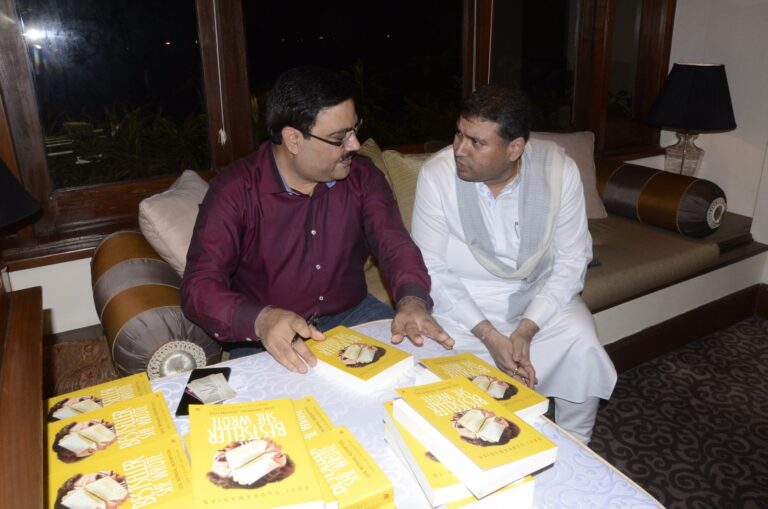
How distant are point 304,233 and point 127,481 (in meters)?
0.95

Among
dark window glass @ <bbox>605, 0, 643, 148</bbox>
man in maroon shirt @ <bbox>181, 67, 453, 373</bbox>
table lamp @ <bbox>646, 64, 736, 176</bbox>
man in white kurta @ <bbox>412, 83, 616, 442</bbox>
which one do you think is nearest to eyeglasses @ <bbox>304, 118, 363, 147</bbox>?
man in maroon shirt @ <bbox>181, 67, 453, 373</bbox>

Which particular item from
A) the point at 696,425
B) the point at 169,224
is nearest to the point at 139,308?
the point at 169,224

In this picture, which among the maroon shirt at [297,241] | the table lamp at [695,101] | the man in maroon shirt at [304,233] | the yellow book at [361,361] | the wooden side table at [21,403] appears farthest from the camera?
the table lamp at [695,101]

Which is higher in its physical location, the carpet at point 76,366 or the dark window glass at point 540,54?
the dark window glass at point 540,54

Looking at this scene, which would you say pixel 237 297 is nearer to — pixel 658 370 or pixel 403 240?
pixel 403 240

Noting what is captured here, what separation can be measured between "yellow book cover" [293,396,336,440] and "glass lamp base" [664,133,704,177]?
2.90m

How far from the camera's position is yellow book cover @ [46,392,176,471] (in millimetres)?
894

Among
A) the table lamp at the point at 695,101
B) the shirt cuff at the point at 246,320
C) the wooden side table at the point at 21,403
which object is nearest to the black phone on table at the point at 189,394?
the shirt cuff at the point at 246,320

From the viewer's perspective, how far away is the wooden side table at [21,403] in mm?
687

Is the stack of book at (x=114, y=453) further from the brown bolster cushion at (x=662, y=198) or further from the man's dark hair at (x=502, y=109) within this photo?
the brown bolster cushion at (x=662, y=198)

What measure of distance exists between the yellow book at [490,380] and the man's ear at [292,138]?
0.71 m

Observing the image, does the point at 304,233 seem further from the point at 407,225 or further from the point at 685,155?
the point at 685,155

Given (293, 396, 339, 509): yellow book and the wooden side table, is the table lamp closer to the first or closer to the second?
(293, 396, 339, 509): yellow book

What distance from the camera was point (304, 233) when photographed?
1689mm
